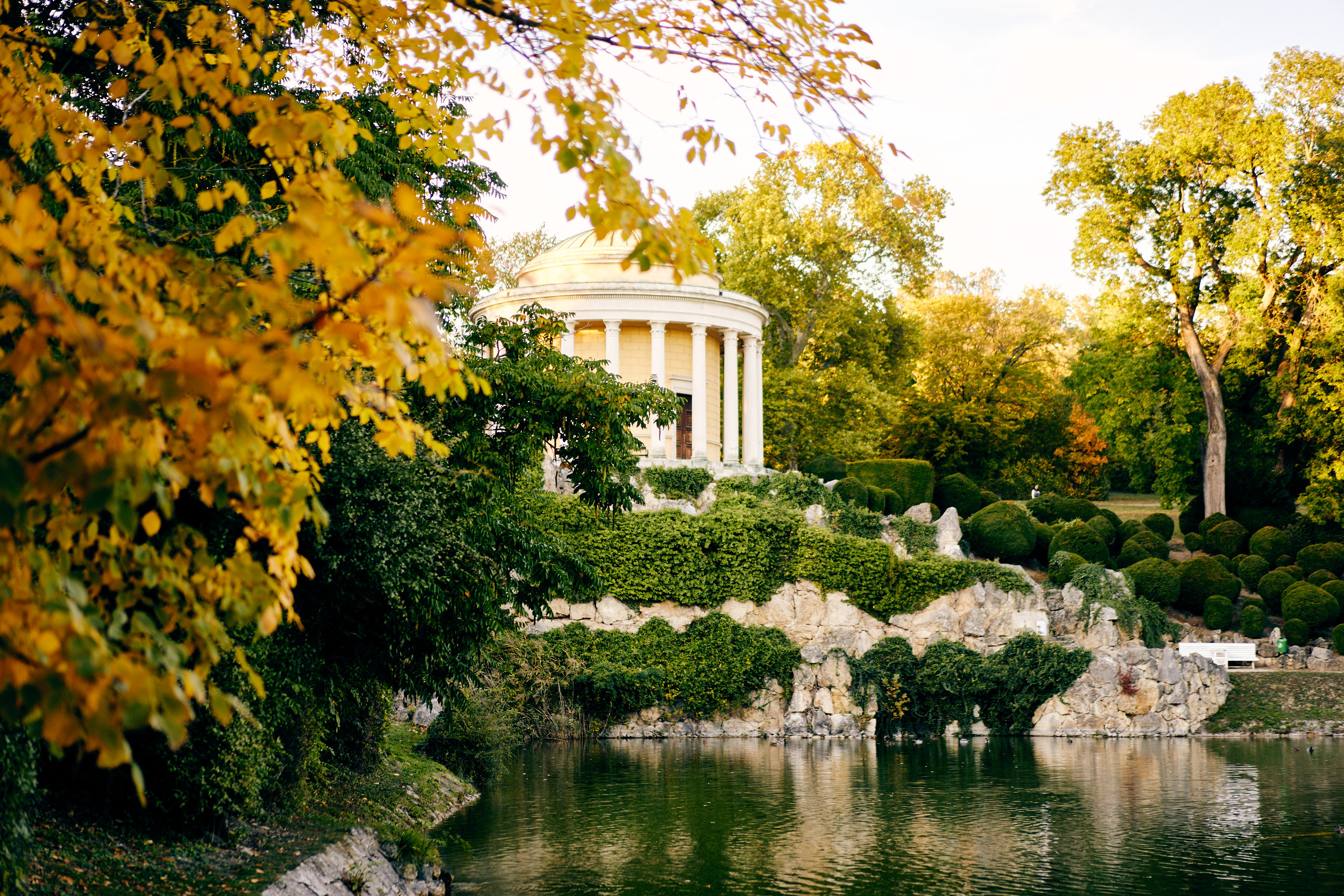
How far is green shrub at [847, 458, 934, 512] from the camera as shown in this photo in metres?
37.4

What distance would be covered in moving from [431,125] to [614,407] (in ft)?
19.0

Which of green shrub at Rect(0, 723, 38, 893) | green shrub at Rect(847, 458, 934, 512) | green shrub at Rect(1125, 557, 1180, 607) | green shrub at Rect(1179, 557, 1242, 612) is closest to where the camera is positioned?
green shrub at Rect(0, 723, 38, 893)

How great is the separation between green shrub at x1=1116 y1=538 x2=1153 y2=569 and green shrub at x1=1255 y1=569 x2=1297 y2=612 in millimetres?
3294

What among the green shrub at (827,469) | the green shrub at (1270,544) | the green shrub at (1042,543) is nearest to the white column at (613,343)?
the green shrub at (827,469)

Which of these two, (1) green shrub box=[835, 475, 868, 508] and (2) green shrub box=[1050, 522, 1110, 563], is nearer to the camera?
(2) green shrub box=[1050, 522, 1110, 563]

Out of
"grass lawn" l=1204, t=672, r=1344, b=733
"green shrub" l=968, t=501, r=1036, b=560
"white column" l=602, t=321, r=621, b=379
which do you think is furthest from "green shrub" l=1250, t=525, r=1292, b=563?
"white column" l=602, t=321, r=621, b=379

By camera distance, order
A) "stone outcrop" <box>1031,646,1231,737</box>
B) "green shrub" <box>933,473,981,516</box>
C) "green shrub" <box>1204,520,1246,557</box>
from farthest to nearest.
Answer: "green shrub" <box>933,473,981,516</box> < "green shrub" <box>1204,520,1246,557</box> < "stone outcrop" <box>1031,646,1231,737</box>

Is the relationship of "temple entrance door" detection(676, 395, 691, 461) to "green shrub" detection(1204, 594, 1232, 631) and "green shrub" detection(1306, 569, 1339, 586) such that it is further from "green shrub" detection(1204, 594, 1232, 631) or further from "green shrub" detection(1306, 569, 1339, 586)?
"green shrub" detection(1306, 569, 1339, 586)

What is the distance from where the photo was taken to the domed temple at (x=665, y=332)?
36.8 m

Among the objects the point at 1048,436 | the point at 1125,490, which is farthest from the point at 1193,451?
the point at 1125,490

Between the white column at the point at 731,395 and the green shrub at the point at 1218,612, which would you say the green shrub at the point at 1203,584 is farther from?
the white column at the point at 731,395

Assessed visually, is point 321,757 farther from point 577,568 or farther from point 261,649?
point 261,649

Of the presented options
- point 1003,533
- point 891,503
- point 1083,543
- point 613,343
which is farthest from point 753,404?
point 1083,543

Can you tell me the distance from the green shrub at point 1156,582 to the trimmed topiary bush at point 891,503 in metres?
7.20
